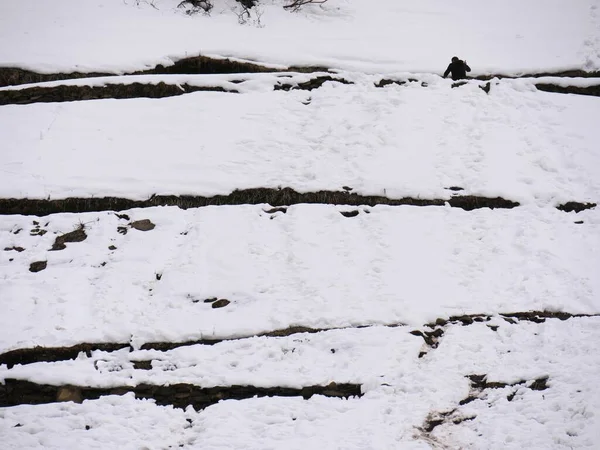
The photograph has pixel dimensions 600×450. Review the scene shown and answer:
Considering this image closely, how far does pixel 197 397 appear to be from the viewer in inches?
261

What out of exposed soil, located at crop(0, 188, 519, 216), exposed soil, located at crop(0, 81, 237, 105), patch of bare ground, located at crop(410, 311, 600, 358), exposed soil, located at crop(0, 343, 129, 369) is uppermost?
exposed soil, located at crop(0, 81, 237, 105)

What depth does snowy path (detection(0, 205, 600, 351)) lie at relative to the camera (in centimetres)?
761

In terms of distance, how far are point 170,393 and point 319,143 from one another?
674 cm

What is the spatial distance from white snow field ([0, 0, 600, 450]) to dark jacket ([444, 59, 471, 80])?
277 mm

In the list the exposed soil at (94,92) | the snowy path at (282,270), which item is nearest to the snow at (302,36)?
the exposed soil at (94,92)

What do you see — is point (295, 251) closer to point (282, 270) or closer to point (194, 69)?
point (282, 270)

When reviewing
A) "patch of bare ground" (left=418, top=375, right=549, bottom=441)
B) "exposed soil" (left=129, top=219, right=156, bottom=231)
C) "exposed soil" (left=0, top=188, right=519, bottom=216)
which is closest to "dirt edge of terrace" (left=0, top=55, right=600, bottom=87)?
"exposed soil" (left=0, top=188, right=519, bottom=216)

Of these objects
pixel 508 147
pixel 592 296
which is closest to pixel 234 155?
pixel 508 147

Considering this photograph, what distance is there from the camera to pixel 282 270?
8.58 meters

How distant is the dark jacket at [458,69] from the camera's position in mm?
13109

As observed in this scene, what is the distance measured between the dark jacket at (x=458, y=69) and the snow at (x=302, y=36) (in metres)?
0.67

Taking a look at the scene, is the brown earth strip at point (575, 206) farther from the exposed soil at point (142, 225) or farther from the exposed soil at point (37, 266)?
the exposed soil at point (37, 266)

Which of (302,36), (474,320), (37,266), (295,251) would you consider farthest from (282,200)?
(302,36)

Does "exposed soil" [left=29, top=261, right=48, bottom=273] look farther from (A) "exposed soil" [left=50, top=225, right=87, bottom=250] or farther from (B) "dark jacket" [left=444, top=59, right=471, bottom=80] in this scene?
(B) "dark jacket" [left=444, top=59, right=471, bottom=80]
